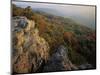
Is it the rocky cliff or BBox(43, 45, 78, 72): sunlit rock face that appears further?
BBox(43, 45, 78, 72): sunlit rock face

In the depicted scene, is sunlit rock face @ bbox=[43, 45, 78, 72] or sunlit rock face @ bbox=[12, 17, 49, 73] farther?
sunlit rock face @ bbox=[43, 45, 78, 72]

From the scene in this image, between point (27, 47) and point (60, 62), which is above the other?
point (27, 47)

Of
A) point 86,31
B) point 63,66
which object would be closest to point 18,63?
point 63,66

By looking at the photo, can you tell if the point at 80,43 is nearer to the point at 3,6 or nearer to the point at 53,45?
the point at 53,45

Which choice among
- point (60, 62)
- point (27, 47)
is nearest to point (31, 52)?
point (27, 47)

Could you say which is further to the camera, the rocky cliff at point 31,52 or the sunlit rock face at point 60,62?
the sunlit rock face at point 60,62

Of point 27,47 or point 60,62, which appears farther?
point 60,62

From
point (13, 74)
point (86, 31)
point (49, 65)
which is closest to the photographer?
point (13, 74)

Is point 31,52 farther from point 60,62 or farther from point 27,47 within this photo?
point 60,62
